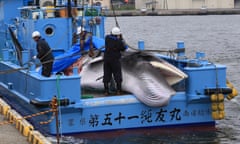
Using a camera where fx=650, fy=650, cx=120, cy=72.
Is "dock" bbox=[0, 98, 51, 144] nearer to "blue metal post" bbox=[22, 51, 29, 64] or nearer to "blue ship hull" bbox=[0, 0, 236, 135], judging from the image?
"blue ship hull" bbox=[0, 0, 236, 135]

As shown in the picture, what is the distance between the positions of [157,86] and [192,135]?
1460 millimetres

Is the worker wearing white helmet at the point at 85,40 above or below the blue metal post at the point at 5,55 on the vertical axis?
above

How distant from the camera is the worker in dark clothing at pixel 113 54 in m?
14.5

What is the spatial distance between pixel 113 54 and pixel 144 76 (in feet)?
2.78

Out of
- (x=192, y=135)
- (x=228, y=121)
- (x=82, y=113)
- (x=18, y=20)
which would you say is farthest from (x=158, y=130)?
(x=18, y=20)

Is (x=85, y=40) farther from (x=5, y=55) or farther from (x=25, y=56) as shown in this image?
(x=5, y=55)

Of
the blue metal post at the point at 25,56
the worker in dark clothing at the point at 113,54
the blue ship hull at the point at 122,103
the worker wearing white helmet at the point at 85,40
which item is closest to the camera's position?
the blue ship hull at the point at 122,103

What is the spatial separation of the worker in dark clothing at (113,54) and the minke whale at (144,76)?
46cm

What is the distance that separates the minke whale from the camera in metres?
14.1

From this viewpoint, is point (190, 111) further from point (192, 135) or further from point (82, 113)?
point (82, 113)

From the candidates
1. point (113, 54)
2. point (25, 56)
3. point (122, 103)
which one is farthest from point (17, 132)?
point (25, 56)

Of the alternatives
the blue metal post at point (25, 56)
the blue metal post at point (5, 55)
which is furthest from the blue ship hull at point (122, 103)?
the blue metal post at point (5, 55)

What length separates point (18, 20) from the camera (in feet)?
59.8

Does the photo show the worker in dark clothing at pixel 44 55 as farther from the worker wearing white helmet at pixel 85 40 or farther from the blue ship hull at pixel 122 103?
the worker wearing white helmet at pixel 85 40
